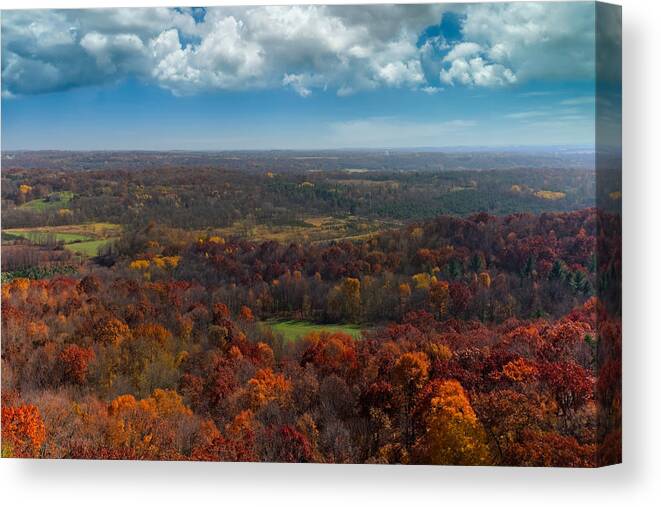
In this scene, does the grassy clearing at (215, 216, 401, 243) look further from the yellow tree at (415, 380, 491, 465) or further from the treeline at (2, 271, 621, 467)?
the yellow tree at (415, 380, 491, 465)

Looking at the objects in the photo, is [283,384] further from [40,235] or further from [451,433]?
[40,235]

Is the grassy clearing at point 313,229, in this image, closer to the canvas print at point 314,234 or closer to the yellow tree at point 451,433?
the canvas print at point 314,234

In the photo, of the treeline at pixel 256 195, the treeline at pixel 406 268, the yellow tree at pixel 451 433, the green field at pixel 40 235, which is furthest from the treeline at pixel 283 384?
the treeline at pixel 256 195

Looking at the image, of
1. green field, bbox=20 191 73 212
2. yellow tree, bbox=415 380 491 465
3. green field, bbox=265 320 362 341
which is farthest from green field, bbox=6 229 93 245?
yellow tree, bbox=415 380 491 465

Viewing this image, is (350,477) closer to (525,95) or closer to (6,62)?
(525,95)

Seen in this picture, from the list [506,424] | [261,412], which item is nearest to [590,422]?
[506,424]
